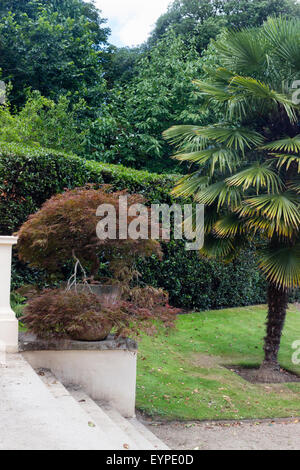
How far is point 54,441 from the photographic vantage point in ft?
9.75

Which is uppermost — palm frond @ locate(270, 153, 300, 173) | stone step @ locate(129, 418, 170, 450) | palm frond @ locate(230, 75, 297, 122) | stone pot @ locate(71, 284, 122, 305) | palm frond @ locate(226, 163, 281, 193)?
palm frond @ locate(230, 75, 297, 122)

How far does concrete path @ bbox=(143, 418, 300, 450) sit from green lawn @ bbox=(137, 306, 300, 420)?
0.85 feet

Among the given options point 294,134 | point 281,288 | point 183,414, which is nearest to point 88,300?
point 183,414

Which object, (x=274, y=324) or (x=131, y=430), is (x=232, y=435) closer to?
(x=131, y=430)

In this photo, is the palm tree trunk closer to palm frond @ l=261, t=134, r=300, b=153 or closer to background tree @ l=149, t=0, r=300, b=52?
palm frond @ l=261, t=134, r=300, b=153

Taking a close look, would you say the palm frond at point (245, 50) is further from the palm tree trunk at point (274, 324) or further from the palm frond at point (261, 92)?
the palm tree trunk at point (274, 324)

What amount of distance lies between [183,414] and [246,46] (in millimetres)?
5509

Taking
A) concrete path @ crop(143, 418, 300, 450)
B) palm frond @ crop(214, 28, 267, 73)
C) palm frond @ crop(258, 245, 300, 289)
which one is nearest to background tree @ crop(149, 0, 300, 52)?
palm frond @ crop(214, 28, 267, 73)

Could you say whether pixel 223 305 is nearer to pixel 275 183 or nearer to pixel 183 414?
pixel 275 183

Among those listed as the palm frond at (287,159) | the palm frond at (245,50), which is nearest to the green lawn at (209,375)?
the palm frond at (287,159)

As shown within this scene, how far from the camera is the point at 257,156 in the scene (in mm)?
7715

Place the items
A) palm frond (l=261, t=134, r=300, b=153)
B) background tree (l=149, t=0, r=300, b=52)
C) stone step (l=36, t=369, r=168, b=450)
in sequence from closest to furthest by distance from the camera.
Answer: stone step (l=36, t=369, r=168, b=450), palm frond (l=261, t=134, r=300, b=153), background tree (l=149, t=0, r=300, b=52)

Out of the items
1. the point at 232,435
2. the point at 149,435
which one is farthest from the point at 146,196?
the point at 149,435

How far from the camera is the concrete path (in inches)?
191
